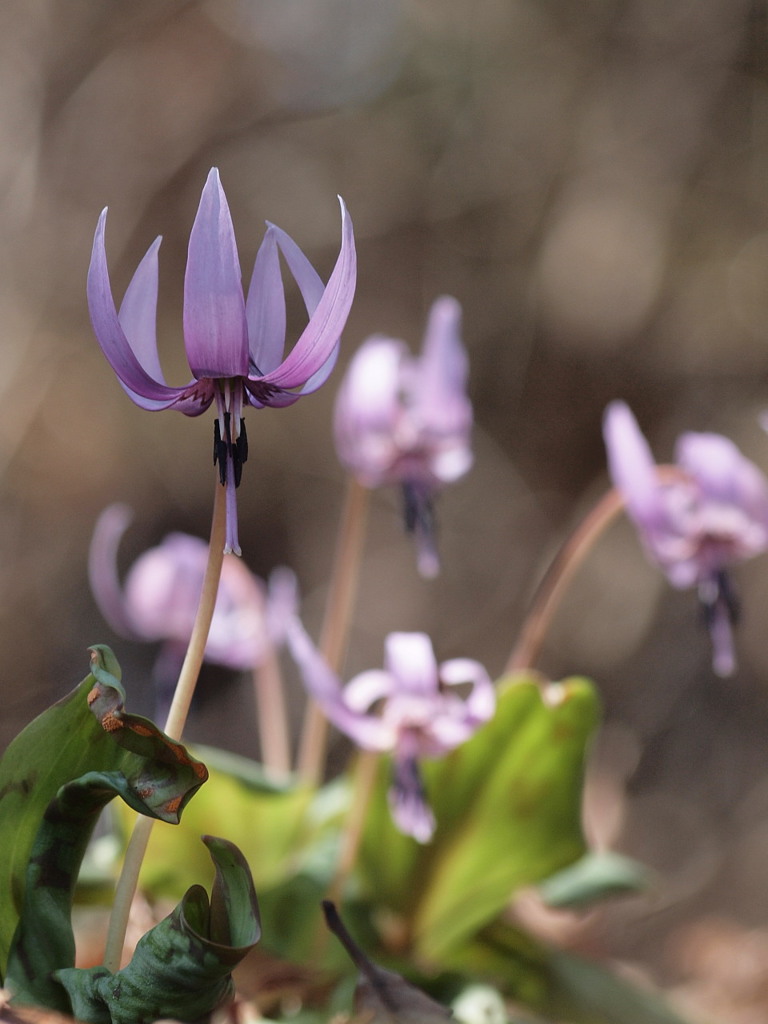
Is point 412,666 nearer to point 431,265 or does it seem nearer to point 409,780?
point 409,780

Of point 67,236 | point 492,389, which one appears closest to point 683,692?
point 492,389

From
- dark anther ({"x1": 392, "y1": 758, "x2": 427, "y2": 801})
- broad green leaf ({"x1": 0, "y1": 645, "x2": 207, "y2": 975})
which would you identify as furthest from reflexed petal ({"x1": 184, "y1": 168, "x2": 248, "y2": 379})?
dark anther ({"x1": 392, "y1": 758, "x2": 427, "y2": 801})

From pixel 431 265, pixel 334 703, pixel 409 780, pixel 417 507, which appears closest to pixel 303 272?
pixel 334 703

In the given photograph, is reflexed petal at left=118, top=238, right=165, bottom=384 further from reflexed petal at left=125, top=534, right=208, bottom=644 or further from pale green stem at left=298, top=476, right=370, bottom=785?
reflexed petal at left=125, top=534, right=208, bottom=644

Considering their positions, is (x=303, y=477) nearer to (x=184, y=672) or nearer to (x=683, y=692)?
(x=683, y=692)

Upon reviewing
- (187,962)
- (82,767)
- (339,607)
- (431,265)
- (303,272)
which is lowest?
(187,962)

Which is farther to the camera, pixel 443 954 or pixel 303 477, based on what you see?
pixel 303 477
